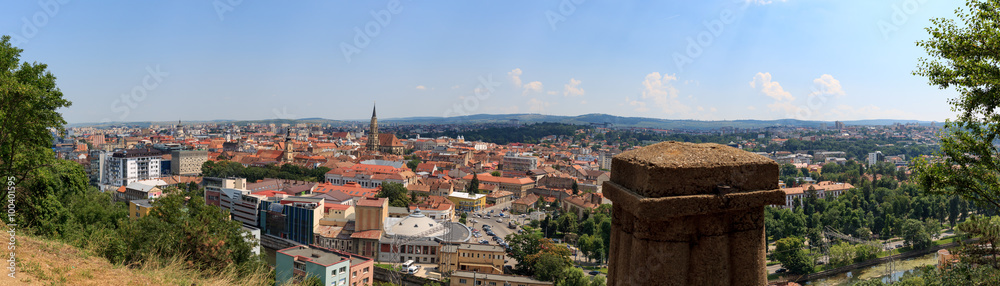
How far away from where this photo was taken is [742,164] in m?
2.23

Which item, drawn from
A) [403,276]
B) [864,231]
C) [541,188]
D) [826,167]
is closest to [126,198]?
[403,276]

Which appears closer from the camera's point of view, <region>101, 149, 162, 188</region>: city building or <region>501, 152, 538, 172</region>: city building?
<region>101, 149, 162, 188</region>: city building

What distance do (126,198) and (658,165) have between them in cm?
4507

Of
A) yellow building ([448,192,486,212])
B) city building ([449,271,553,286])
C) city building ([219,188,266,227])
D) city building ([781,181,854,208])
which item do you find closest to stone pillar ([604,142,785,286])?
city building ([449,271,553,286])

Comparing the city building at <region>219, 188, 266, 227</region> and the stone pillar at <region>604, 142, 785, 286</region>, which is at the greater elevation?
the stone pillar at <region>604, 142, 785, 286</region>

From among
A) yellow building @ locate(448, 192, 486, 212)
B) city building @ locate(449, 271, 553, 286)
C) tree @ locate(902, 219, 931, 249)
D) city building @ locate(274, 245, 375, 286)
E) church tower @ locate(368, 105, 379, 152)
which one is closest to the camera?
city building @ locate(274, 245, 375, 286)

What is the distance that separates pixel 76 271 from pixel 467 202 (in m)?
34.4

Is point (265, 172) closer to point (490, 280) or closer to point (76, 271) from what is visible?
point (490, 280)

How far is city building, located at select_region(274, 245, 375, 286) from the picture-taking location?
17.0 metres

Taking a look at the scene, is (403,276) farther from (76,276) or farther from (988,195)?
(988,195)

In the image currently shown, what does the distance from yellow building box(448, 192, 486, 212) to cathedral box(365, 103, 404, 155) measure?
37.6 meters

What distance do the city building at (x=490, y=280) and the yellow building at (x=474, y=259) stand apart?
158 centimetres

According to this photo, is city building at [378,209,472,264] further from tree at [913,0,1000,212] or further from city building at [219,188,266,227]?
tree at [913,0,1000,212]

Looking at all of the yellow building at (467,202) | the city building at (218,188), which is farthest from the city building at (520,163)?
the city building at (218,188)
